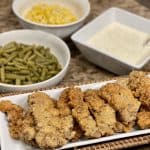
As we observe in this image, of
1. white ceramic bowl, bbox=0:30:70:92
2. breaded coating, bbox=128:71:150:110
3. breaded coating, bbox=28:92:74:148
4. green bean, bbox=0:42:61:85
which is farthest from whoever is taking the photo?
white ceramic bowl, bbox=0:30:70:92

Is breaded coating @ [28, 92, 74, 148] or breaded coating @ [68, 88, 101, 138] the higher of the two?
breaded coating @ [68, 88, 101, 138]

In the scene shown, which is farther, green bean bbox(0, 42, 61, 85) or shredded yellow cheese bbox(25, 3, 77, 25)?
shredded yellow cheese bbox(25, 3, 77, 25)

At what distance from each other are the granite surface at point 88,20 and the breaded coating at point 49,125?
26cm

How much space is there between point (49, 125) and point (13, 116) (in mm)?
130

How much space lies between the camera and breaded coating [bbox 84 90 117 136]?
4.14 ft

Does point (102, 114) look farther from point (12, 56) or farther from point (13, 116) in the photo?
point (12, 56)

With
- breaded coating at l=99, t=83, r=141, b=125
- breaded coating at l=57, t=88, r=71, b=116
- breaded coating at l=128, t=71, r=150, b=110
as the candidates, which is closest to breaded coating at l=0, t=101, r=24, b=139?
breaded coating at l=57, t=88, r=71, b=116

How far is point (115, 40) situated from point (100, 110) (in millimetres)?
481

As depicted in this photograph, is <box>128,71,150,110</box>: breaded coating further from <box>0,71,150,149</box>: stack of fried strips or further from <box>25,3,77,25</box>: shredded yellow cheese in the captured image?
<box>25,3,77,25</box>: shredded yellow cheese

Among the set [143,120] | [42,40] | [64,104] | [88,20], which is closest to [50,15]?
[42,40]

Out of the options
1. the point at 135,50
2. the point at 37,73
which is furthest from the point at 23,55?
the point at 135,50

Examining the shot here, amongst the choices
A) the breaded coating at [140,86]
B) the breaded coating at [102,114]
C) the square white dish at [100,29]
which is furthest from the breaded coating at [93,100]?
the square white dish at [100,29]

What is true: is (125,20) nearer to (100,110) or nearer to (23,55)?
(23,55)

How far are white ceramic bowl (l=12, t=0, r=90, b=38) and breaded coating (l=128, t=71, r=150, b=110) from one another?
40 cm
